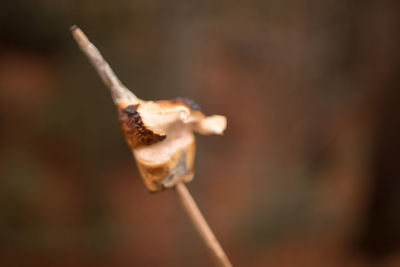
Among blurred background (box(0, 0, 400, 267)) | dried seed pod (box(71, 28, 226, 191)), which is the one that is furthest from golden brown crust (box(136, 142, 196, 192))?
blurred background (box(0, 0, 400, 267))

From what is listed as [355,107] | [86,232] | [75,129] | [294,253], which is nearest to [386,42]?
[355,107]

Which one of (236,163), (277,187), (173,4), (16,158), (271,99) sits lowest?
(277,187)

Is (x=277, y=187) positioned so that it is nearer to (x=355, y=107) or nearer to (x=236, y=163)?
(x=236, y=163)

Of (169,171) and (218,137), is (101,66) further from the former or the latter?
(218,137)

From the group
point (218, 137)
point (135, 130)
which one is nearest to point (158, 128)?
point (135, 130)

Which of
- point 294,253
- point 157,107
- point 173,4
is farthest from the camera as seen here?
point 294,253
